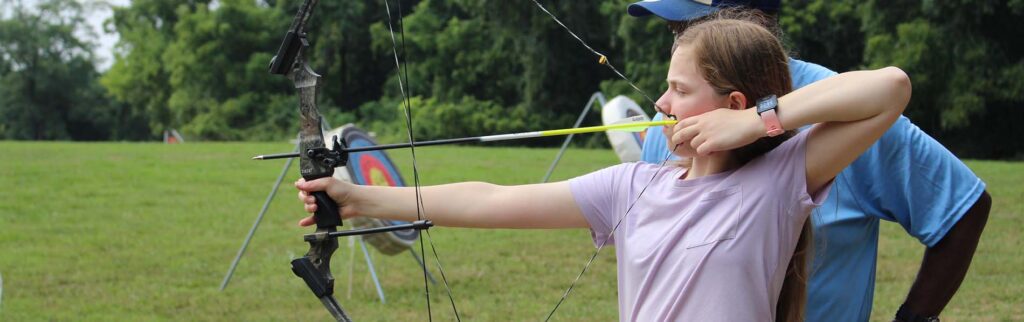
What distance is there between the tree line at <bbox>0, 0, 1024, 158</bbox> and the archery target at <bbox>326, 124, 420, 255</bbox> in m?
6.84

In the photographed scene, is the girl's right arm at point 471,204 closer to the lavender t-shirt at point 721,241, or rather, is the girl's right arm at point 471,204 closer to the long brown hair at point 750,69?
the lavender t-shirt at point 721,241

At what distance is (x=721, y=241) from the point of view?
156 centimetres

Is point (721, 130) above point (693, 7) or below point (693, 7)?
below

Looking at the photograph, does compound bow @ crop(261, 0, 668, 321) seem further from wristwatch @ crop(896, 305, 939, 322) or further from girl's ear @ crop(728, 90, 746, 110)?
wristwatch @ crop(896, 305, 939, 322)

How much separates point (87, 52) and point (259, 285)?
4304cm

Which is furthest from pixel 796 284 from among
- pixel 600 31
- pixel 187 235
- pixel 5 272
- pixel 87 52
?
pixel 87 52

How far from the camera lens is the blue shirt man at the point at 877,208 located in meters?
1.85

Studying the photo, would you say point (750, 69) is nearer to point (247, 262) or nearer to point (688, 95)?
point (688, 95)

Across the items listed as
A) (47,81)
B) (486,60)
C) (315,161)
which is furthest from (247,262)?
(47,81)

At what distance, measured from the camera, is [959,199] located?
1885 millimetres

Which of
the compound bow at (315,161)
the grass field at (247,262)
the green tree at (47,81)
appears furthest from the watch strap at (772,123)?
the green tree at (47,81)

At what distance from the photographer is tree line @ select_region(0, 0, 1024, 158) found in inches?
722

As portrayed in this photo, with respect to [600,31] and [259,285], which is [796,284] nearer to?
[259,285]

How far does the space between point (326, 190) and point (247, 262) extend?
18.4 feet
